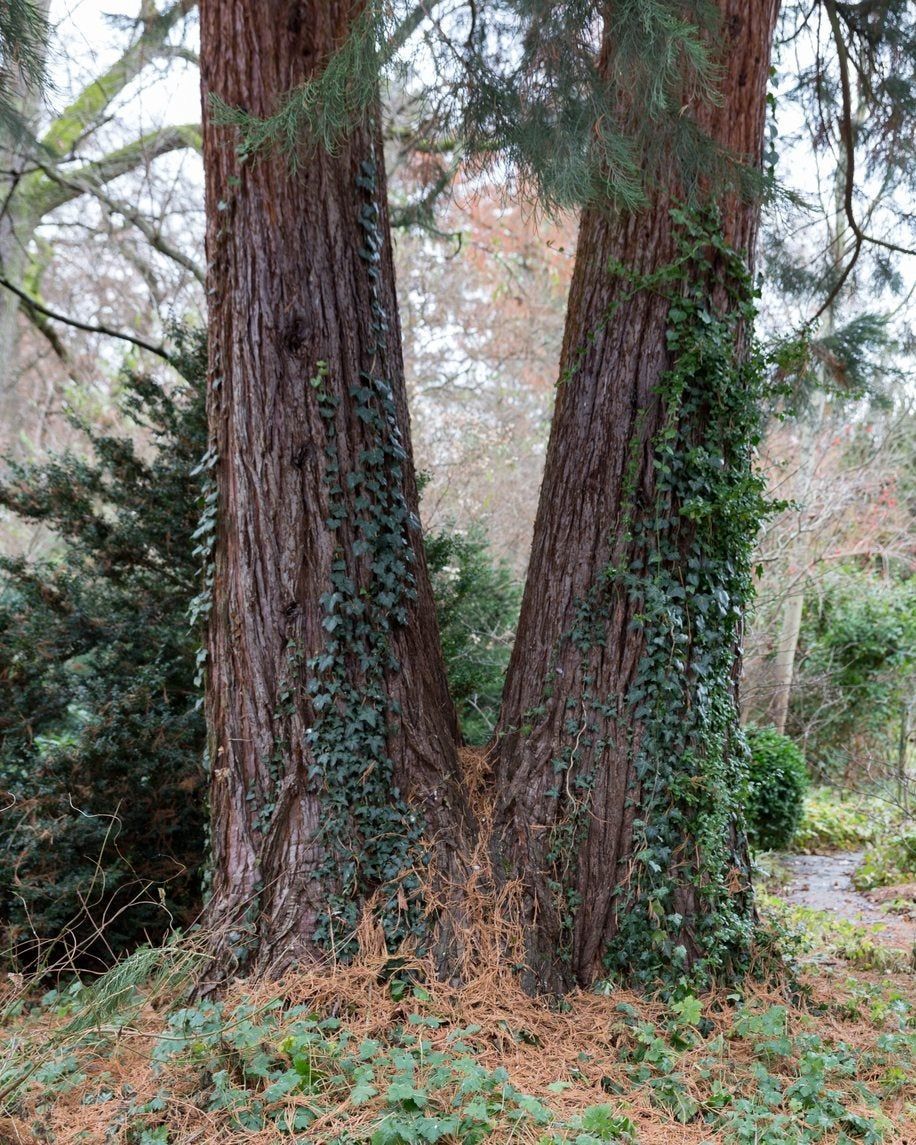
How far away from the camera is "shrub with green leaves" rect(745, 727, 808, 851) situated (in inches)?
308

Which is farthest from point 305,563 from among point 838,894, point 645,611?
point 838,894

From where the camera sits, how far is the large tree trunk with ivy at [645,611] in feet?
11.4

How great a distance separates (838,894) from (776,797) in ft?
3.52

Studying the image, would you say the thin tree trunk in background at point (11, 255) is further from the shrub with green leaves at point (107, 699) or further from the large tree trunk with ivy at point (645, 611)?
the large tree trunk with ivy at point (645, 611)

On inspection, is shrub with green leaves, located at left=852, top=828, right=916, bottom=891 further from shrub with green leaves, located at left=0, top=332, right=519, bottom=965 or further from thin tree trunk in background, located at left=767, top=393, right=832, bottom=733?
shrub with green leaves, located at left=0, top=332, right=519, bottom=965

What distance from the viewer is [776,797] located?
7867 mm

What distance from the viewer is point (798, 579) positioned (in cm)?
869

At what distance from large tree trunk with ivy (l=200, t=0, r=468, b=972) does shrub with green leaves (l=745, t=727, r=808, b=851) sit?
16.2ft

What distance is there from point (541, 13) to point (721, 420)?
1623mm

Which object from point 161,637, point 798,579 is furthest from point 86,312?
point 798,579

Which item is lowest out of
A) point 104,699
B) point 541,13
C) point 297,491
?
point 104,699

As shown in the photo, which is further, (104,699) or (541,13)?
(104,699)

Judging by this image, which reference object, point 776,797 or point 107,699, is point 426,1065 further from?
point 776,797

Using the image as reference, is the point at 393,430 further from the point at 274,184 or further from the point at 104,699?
the point at 104,699
